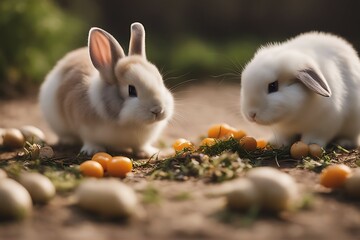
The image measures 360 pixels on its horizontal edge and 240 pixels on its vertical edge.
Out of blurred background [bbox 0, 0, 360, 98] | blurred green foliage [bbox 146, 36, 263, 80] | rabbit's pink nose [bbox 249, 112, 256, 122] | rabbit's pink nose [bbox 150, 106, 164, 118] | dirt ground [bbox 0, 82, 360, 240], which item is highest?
blurred background [bbox 0, 0, 360, 98]

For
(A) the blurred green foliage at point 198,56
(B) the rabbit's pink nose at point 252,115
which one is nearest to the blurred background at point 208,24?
(A) the blurred green foliage at point 198,56

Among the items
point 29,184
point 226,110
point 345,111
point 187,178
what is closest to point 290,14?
point 226,110

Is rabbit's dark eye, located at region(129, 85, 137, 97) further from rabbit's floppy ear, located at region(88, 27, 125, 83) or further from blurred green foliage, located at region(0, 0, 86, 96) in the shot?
blurred green foliage, located at region(0, 0, 86, 96)

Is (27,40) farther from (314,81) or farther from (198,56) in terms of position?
(314,81)

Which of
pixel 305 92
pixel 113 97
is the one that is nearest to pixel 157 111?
pixel 113 97

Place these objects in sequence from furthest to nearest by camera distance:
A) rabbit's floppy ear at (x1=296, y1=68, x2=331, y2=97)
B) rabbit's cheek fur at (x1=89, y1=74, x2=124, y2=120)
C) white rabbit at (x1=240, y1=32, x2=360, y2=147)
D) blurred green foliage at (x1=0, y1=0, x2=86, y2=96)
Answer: blurred green foliage at (x1=0, y1=0, x2=86, y2=96), rabbit's cheek fur at (x1=89, y1=74, x2=124, y2=120), white rabbit at (x1=240, y1=32, x2=360, y2=147), rabbit's floppy ear at (x1=296, y1=68, x2=331, y2=97)

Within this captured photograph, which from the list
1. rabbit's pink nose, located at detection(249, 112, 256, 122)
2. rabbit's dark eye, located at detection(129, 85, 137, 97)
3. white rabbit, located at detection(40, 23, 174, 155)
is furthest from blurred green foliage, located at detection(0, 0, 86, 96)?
rabbit's pink nose, located at detection(249, 112, 256, 122)
